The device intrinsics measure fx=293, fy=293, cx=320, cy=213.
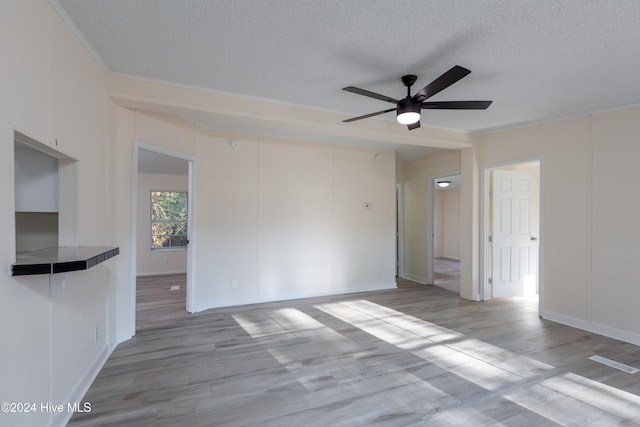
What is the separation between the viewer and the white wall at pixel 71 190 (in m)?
1.40

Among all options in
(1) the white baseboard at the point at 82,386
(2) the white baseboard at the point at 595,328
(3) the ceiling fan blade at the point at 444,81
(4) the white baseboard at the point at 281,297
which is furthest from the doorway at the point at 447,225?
(1) the white baseboard at the point at 82,386

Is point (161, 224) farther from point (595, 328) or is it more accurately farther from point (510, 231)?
point (595, 328)

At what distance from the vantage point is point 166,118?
137 inches

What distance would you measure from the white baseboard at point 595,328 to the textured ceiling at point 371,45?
8.21 ft

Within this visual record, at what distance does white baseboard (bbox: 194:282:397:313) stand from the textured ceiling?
2.87 metres

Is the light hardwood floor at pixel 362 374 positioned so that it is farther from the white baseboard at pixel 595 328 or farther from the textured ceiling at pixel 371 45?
the textured ceiling at pixel 371 45

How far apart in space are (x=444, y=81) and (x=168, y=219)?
663cm

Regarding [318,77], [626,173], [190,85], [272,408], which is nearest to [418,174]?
[626,173]

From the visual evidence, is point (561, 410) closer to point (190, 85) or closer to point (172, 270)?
point (190, 85)

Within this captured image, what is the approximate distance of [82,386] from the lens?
216cm

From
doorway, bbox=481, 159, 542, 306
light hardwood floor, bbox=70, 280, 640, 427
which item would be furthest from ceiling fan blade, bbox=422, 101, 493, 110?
doorway, bbox=481, 159, 542, 306

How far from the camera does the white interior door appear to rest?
15.5 ft

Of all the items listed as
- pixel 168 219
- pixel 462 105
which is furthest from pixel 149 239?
pixel 462 105

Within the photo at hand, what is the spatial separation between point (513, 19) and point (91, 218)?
344 centimetres
